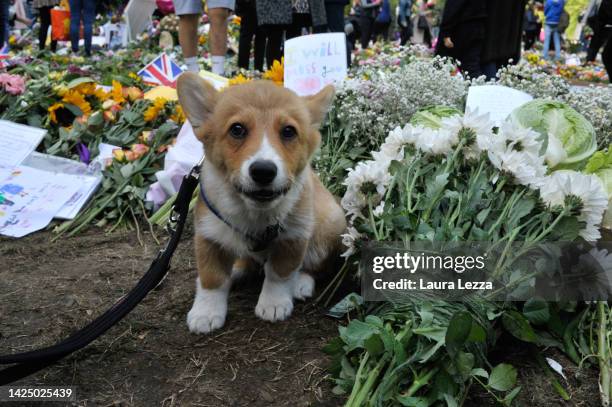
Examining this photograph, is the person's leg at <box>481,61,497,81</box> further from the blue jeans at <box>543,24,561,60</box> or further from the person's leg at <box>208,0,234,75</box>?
the blue jeans at <box>543,24,561,60</box>

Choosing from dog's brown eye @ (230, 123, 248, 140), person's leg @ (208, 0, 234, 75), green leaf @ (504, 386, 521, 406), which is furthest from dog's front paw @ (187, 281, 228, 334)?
person's leg @ (208, 0, 234, 75)

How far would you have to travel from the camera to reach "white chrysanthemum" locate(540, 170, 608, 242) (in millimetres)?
1885

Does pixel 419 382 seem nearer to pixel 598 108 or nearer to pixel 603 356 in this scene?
pixel 603 356


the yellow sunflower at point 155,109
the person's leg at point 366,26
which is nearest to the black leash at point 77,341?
the yellow sunflower at point 155,109

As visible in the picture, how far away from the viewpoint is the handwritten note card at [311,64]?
3834mm

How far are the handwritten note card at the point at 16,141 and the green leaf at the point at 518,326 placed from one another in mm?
3458

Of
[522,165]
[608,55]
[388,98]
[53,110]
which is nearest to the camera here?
[522,165]

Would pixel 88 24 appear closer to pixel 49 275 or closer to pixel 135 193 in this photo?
pixel 135 193

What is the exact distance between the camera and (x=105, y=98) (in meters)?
4.54

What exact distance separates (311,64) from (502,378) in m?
2.85

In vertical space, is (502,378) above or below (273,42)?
below

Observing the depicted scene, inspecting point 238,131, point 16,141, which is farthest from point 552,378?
point 16,141

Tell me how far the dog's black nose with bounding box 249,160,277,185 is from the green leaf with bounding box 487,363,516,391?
99 centimetres

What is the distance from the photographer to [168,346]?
2061 millimetres
